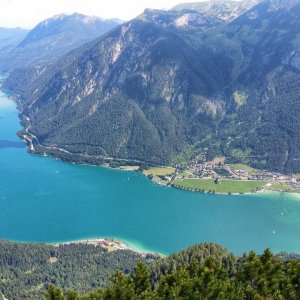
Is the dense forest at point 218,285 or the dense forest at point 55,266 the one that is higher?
the dense forest at point 218,285

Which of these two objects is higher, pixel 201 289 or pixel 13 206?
pixel 201 289

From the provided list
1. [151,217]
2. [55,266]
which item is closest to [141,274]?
[55,266]

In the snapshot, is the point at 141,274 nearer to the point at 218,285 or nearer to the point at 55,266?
the point at 218,285

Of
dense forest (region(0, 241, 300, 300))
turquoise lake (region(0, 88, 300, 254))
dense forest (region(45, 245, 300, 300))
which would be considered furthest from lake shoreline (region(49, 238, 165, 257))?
dense forest (region(45, 245, 300, 300))

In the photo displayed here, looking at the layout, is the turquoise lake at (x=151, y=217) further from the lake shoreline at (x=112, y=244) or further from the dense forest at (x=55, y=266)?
the dense forest at (x=55, y=266)

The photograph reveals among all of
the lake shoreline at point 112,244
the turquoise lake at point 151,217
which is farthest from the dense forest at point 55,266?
the turquoise lake at point 151,217

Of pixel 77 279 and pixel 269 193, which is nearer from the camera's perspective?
pixel 77 279

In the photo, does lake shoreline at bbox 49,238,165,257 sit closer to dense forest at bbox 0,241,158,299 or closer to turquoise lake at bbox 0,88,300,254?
turquoise lake at bbox 0,88,300,254

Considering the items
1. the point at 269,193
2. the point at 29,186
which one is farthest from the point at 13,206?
the point at 269,193

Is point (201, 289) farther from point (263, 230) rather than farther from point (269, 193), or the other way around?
point (269, 193)
